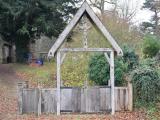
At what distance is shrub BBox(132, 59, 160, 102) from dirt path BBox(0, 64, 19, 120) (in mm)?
5759

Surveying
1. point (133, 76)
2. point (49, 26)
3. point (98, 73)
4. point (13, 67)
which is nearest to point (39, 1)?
point (49, 26)

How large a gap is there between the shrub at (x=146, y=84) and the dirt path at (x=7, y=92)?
576 centimetres

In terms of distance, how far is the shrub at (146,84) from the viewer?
A: 18078 mm

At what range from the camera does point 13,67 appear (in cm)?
3719

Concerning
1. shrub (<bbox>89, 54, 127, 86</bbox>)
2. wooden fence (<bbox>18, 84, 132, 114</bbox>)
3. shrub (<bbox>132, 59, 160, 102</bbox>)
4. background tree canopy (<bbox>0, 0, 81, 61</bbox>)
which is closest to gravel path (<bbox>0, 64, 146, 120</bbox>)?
wooden fence (<bbox>18, 84, 132, 114</bbox>)

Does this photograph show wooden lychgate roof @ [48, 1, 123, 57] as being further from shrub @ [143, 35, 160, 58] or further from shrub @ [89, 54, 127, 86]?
shrub @ [143, 35, 160, 58]

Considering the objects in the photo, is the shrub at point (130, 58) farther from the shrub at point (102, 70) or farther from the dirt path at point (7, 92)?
the dirt path at point (7, 92)

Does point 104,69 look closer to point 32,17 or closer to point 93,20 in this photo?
point 93,20

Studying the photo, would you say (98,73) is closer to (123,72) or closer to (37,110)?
(123,72)

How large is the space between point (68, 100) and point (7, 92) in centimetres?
772

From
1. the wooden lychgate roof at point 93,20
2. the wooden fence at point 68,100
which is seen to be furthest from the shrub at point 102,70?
the wooden lychgate roof at point 93,20

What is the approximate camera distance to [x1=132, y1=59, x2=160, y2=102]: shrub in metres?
18.1

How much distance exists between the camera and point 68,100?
17625mm

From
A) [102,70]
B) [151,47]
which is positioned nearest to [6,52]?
[151,47]
